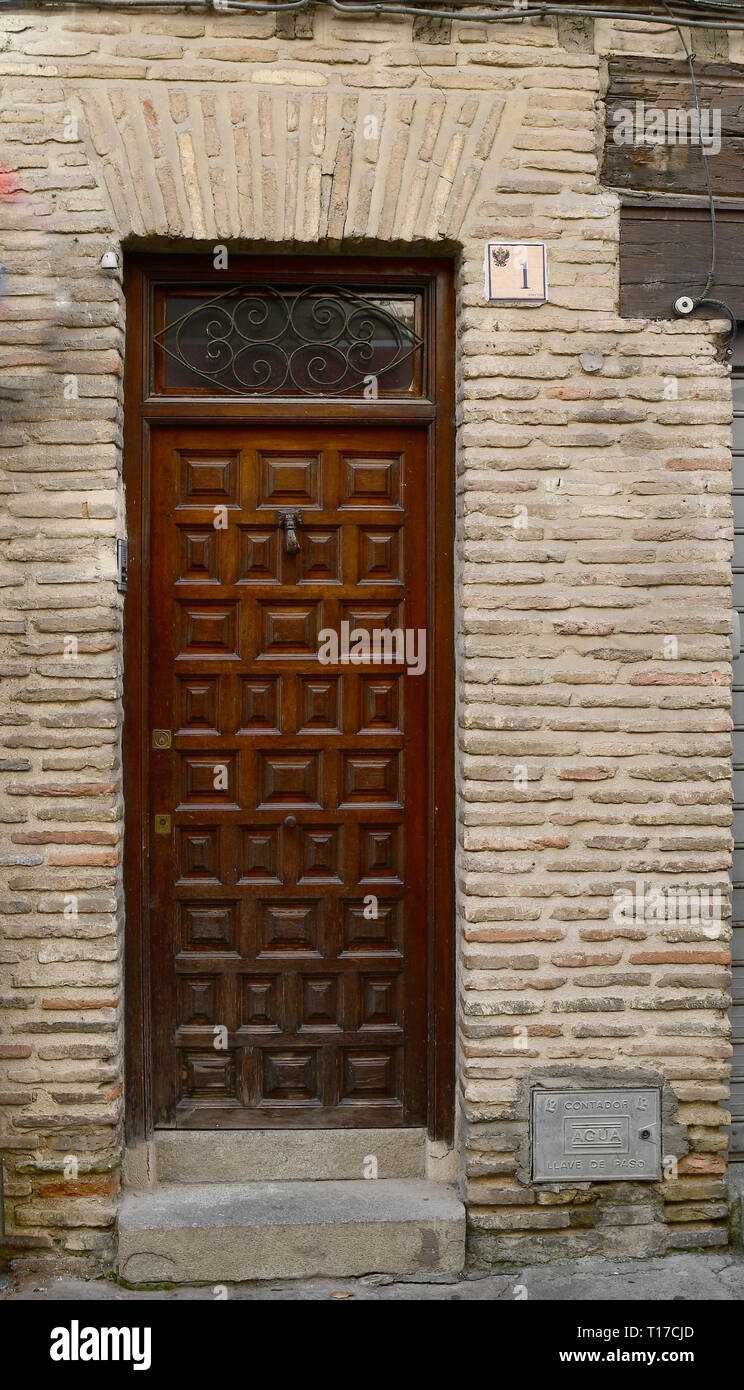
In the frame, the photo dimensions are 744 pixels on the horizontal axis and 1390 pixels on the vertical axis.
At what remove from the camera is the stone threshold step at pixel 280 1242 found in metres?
3.82

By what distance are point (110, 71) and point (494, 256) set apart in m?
1.43

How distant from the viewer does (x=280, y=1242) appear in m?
3.84

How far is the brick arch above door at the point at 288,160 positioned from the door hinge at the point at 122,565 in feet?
3.45

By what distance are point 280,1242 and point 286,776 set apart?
1.59 metres

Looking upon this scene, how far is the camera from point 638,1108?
3957 mm

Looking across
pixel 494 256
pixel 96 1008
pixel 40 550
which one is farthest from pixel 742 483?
pixel 96 1008

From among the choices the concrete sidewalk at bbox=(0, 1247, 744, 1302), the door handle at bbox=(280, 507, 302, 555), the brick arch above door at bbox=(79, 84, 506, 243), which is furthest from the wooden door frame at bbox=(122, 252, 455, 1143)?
the concrete sidewalk at bbox=(0, 1247, 744, 1302)

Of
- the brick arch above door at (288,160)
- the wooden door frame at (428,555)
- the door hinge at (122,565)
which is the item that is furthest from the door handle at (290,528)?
the brick arch above door at (288,160)

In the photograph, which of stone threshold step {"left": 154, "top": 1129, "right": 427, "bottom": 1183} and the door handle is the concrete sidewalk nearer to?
stone threshold step {"left": 154, "top": 1129, "right": 427, "bottom": 1183}

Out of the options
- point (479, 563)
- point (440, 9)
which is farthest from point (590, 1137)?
point (440, 9)

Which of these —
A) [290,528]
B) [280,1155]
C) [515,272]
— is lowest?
[280,1155]

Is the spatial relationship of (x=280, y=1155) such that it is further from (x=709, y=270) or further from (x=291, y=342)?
(x=709, y=270)

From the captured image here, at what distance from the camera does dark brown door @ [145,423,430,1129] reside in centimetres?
413

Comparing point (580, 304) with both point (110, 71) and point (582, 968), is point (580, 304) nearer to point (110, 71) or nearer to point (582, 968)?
point (110, 71)
